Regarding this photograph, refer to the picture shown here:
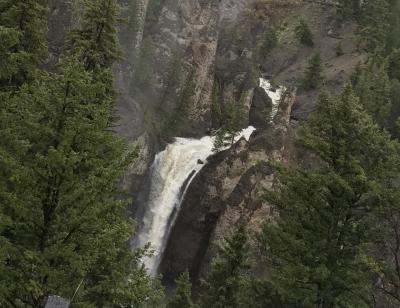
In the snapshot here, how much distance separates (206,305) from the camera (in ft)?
84.9

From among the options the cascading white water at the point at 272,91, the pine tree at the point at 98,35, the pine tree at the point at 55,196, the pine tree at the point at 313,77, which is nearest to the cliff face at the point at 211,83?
the pine tree at the point at 313,77

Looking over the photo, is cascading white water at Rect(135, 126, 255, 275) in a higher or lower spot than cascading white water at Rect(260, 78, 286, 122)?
lower

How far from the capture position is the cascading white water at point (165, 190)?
47.6 m

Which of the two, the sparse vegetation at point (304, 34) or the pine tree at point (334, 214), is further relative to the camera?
the sparse vegetation at point (304, 34)

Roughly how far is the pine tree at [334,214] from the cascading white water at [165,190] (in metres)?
30.0

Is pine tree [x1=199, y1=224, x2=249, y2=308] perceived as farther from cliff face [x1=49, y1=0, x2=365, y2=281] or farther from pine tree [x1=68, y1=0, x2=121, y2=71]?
cliff face [x1=49, y1=0, x2=365, y2=281]

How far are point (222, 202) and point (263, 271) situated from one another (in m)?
9.97

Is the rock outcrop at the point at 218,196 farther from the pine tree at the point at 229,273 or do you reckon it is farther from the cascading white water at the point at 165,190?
the pine tree at the point at 229,273

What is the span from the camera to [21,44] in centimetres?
2212

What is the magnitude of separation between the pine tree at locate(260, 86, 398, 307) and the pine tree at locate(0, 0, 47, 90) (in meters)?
12.0

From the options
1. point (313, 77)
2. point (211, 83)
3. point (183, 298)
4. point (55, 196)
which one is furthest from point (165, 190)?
point (55, 196)

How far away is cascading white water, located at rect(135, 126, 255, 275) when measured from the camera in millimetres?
47562

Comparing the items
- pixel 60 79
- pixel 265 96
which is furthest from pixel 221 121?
pixel 60 79

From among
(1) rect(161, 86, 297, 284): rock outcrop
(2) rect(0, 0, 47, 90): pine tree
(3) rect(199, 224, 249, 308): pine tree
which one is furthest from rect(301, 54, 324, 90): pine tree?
(2) rect(0, 0, 47, 90): pine tree
